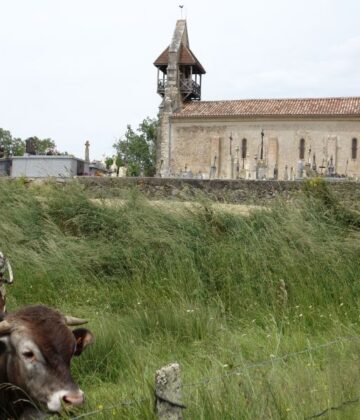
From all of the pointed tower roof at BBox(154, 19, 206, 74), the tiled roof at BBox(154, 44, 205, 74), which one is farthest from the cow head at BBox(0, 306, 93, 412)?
the tiled roof at BBox(154, 44, 205, 74)

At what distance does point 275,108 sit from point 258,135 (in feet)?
7.19

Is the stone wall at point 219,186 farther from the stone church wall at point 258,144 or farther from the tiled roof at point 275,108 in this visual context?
the tiled roof at point 275,108

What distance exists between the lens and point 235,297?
7.64 meters

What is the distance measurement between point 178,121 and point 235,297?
37433mm

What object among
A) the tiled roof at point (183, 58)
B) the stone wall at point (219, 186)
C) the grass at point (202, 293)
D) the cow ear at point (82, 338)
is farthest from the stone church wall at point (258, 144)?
the cow ear at point (82, 338)

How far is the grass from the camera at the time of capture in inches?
150

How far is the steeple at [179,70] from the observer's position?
47.6m

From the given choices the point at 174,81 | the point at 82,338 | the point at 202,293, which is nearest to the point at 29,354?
the point at 82,338

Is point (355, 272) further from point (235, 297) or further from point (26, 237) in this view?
point (26, 237)

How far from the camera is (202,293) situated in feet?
25.5

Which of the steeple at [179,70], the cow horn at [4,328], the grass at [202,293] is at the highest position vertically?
the steeple at [179,70]

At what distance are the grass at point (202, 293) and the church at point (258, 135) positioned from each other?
92.2 ft

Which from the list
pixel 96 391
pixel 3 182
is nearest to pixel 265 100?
pixel 3 182

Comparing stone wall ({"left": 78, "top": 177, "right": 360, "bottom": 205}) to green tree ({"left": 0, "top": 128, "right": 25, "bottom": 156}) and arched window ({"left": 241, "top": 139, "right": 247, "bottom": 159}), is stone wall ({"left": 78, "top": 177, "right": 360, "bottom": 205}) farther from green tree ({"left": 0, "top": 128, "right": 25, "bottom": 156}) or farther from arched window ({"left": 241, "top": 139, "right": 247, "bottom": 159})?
green tree ({"left": 0, "top": 128, "right": 25, "bottom": 156})
